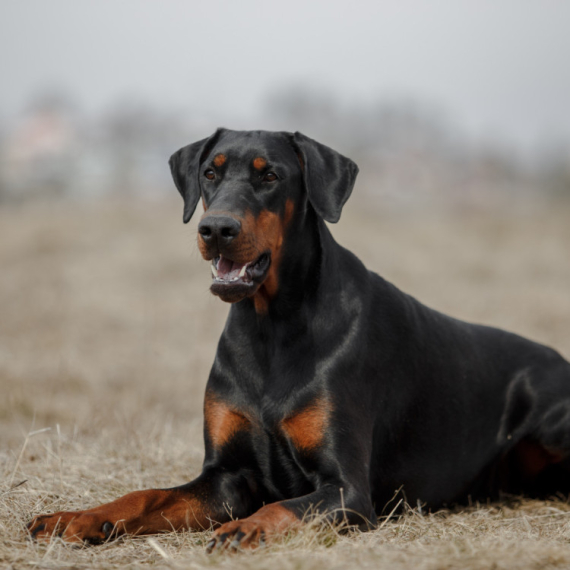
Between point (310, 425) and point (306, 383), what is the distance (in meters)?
0.17

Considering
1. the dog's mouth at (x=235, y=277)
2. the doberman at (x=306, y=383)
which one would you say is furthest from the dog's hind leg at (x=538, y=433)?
the dog's mouth at (x=235, y=277)

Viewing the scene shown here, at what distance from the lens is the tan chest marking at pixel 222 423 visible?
120 inches

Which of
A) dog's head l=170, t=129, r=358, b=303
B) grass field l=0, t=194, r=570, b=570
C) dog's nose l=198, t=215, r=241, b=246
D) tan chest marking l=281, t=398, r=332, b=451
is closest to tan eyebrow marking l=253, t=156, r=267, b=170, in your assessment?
dog's head l=170, t=129, r=358, b=303

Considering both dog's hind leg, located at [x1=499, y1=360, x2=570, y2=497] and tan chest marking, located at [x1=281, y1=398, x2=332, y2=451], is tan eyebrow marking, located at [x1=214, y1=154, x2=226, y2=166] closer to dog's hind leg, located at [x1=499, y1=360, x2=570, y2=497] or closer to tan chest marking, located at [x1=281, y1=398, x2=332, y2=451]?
tan chest marking, located at [x1=281, y1=398, x2=332, y2=451]

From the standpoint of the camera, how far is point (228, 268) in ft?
9.52

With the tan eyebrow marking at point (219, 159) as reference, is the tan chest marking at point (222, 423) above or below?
below

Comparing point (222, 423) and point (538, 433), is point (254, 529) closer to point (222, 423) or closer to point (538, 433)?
point (222, 423)

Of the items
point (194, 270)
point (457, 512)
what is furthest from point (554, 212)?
point (457, 512)

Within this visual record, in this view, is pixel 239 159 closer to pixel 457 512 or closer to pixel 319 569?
pixel 319 569

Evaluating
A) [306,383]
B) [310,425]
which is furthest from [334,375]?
[310,425]

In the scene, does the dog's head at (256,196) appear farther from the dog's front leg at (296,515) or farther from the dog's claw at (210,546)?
the dog's claw at (210,546)

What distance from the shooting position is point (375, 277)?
346 centimetres

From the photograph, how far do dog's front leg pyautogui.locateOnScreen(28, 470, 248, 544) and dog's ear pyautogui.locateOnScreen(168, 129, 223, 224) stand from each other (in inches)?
46.7

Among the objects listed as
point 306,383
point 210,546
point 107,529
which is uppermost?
point 306,383
